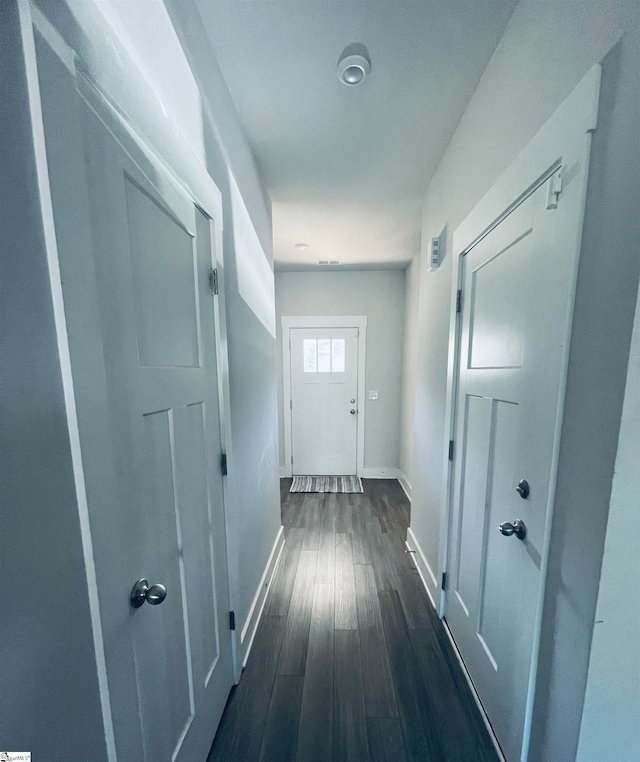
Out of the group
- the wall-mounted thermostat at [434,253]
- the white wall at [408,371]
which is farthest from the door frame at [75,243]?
the white wall at [408,371]

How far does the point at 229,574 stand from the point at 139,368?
1.00 m

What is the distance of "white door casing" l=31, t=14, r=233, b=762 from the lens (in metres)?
0.49

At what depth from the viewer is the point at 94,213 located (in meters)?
0.53

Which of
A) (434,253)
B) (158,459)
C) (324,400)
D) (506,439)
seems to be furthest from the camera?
(324,400)

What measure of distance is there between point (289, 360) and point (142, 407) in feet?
9.57

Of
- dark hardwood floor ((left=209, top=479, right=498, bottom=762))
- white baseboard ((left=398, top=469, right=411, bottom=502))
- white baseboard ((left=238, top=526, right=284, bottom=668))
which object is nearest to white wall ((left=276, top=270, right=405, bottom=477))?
white baseboard ((left=398, top=469, right=411, bottom=502))

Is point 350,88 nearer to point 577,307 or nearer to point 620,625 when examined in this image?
point 577,307

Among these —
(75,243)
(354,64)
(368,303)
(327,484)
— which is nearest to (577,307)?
(75,243)

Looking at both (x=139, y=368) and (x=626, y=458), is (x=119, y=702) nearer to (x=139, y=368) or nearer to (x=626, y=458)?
(x=139, y=368)

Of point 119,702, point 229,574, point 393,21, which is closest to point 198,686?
point 229,574

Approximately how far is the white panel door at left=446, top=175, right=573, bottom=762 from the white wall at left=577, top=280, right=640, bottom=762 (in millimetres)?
181

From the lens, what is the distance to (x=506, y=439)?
3.40 feet

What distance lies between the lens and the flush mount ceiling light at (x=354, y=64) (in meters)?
1.05

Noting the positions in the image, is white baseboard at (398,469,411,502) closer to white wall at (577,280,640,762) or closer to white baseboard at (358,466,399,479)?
white baseboard at (358,466,399,479)
